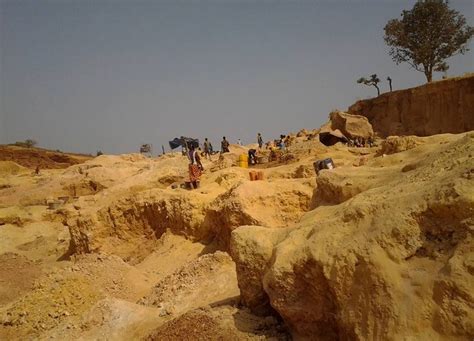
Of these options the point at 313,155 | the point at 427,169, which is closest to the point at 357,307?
the point at 427,169

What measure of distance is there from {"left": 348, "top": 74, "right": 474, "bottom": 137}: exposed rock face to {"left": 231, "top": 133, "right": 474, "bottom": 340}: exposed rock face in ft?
66.4

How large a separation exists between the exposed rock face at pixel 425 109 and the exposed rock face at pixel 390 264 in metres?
20.2

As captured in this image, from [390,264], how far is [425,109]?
23.3 metres

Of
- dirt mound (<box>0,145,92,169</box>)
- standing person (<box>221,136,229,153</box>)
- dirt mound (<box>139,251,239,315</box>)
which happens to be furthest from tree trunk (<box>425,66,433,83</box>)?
dirt mound (<box>0,145,92,169</box>)

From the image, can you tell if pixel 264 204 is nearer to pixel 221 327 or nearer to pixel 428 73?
pixel 221 327

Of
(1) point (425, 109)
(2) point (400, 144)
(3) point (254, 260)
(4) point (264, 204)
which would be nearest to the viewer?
(3) point (254, 260)

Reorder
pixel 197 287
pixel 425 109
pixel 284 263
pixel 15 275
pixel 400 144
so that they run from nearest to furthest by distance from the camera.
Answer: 1. pixel 284 263
2. pixel 197 287
3. pixel 400 144
4. pixel 15 275
5. pixel 425 109

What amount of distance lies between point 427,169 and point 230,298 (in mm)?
2908

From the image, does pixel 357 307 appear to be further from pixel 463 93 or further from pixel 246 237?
pixel 463 93

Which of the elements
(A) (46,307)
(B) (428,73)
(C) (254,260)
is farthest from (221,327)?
(B) (428,73)

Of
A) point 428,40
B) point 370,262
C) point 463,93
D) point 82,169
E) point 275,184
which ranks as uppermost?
point 428,40

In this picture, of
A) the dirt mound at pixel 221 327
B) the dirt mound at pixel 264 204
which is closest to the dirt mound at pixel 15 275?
the dirt mound at pixel 264 204

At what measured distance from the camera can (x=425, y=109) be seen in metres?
23.5

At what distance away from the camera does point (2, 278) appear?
397 inches
